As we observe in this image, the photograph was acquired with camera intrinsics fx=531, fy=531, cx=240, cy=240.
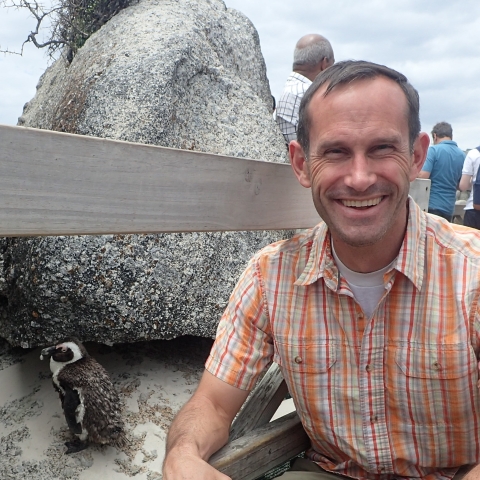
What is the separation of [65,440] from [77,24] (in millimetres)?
3992

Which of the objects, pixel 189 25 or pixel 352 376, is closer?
pixel 352 376

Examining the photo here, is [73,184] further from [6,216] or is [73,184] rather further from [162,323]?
[162,323]

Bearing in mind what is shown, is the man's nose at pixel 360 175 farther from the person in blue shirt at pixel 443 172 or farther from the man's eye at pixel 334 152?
the person in blue shirt at pixel 443 172

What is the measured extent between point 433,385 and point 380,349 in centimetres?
19

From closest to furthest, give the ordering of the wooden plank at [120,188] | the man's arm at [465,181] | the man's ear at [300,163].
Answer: the wooden plank at [120,188] → the man's ear at [300,163] → the man's arm at [465,181]

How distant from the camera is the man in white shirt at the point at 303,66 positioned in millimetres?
4496

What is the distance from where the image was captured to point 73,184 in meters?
1.32

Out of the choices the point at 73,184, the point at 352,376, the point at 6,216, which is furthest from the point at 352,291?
the point at 6,216

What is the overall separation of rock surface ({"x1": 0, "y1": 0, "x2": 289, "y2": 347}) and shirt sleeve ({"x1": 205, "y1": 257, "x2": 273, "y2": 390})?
1893mm

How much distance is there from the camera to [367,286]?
5.75 feet

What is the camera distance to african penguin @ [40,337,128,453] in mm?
3396

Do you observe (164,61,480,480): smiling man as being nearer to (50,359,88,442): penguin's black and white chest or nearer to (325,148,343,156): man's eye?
(325,148,343,156): man's eye

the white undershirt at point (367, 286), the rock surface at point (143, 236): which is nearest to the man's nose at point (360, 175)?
the white undershirt at point (367, 286)

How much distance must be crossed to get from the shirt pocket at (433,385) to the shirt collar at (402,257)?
0.22 metres
